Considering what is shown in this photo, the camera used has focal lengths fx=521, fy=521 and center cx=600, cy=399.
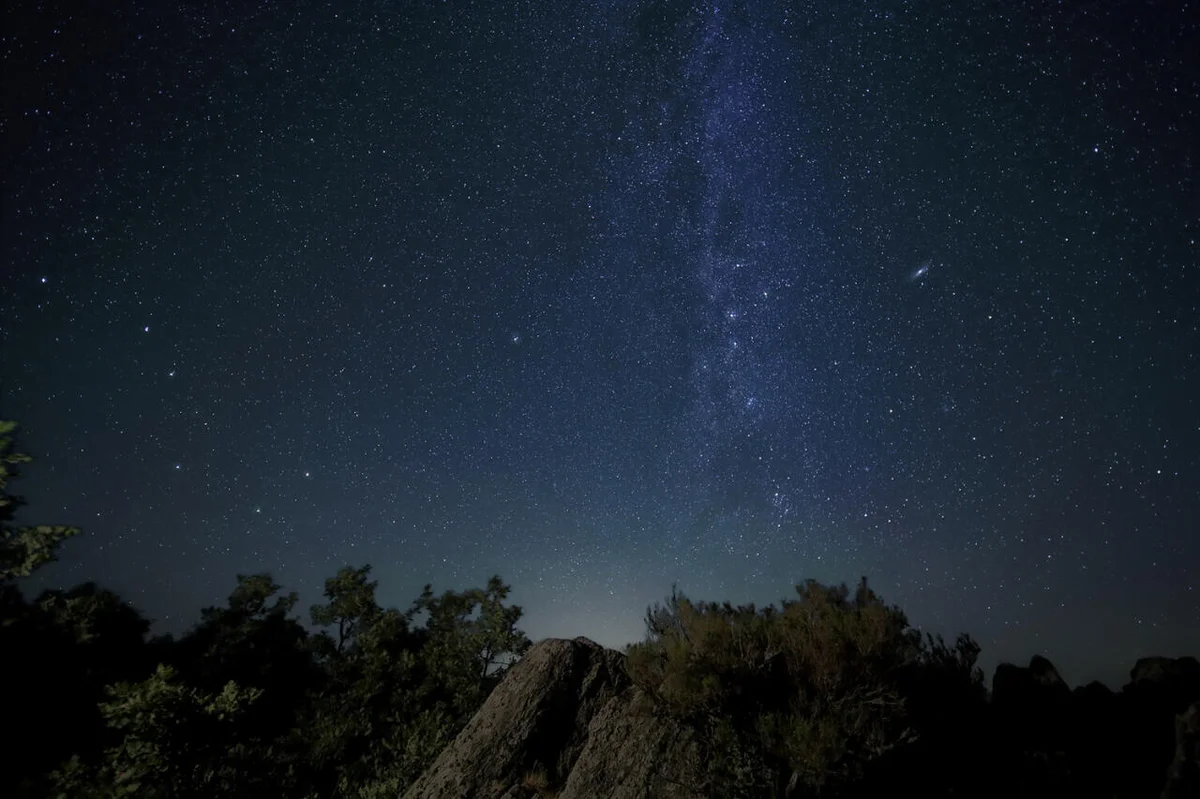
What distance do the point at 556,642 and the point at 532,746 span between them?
2811 millimetres

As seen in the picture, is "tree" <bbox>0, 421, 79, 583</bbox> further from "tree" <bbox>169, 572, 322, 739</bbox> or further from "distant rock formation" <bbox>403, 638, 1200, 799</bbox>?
"tree" <bbox>169, 572, 322, 739</bbox>

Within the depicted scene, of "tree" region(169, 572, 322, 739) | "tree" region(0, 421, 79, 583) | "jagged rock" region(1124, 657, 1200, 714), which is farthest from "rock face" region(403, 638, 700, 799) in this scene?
"jagged rock" region(1124, 657, 1200, 714)

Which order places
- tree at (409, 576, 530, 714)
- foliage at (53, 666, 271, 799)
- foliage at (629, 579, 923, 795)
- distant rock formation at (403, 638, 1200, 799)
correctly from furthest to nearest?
1. tree at (409, 576, 530, 714)
2. distant rock formation at (403, 638, 1200, 799)
3. foliage at (629, 579, 923, 795)
4. foliage at (53, 666, 271, 799)

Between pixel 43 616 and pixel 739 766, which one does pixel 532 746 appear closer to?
pixel 739 766

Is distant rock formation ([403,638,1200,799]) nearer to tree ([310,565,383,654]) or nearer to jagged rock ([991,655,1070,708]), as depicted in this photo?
jagged rock ([991,655,1070,708])

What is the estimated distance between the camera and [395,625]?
21.1 metres

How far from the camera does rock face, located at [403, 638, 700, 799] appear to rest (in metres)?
11.9

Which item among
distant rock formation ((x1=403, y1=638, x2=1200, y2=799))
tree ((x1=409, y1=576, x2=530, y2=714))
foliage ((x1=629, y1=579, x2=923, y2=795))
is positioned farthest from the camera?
tree ((x1=409, y1=576, x2=530, y2=714))

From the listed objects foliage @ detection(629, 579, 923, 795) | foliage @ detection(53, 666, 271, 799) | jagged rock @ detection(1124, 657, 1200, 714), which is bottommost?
foliage @ detection(53, 666, 271, 799)

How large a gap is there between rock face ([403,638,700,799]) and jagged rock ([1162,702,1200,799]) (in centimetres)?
1060

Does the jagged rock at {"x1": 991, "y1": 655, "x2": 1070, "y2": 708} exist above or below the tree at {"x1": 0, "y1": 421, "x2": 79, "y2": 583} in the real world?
above

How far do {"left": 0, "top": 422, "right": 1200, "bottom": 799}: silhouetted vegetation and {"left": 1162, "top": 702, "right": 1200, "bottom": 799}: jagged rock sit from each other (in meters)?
0.16

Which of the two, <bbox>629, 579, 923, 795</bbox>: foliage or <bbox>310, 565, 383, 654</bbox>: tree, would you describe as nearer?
<bbox>629, 579, 923, 795</bbox>: foliage

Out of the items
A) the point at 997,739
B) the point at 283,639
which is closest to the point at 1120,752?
the point at 997,739
